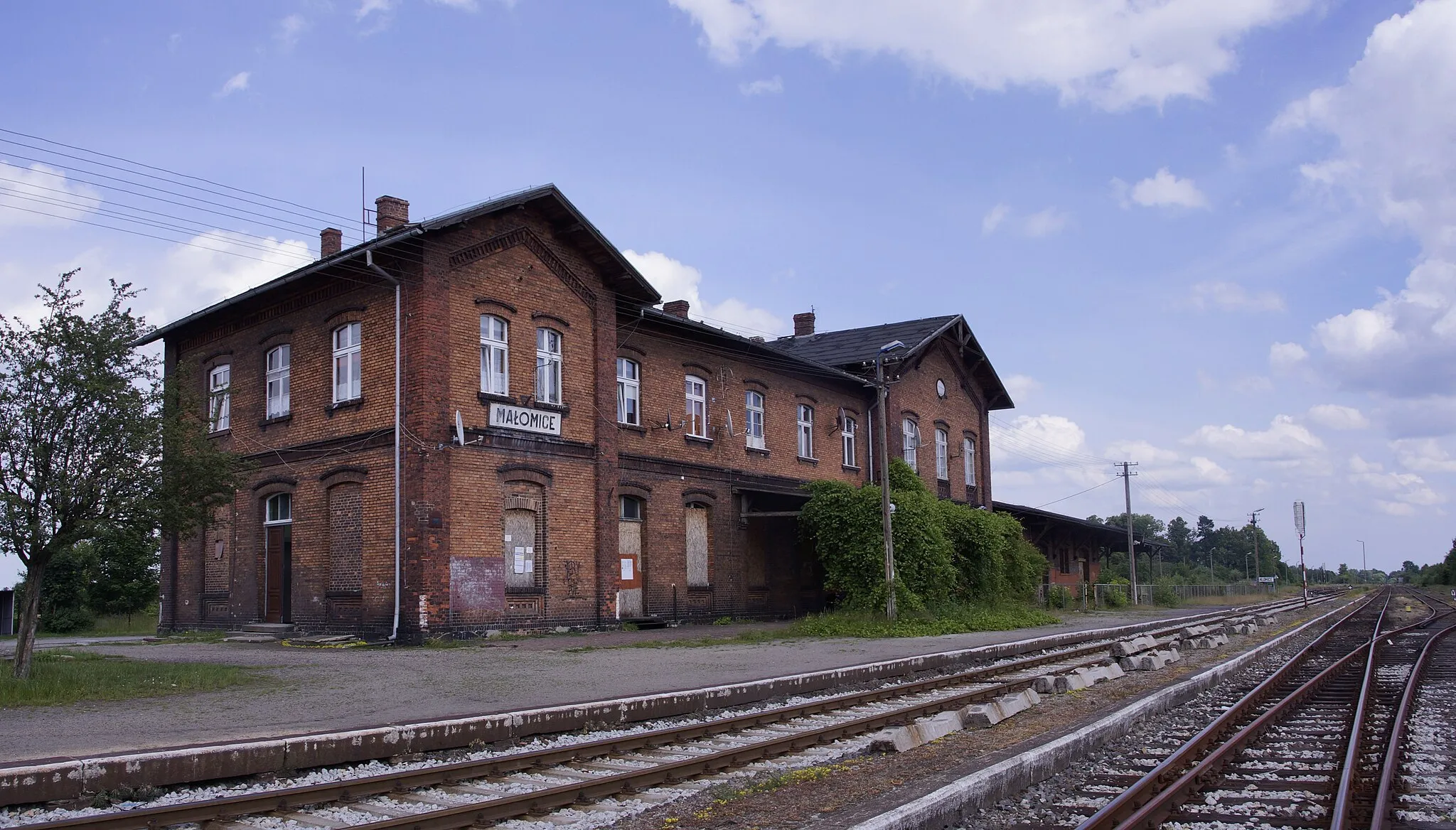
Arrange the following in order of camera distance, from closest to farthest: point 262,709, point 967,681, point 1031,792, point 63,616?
point 1031,792 < point 262,709 < point 967,681 < point 63,616

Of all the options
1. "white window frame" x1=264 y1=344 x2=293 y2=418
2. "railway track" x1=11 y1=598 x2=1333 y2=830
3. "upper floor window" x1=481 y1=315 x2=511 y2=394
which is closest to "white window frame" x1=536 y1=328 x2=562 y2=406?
"upper floor window" x1=481 y1=315 x2=511 y2=394

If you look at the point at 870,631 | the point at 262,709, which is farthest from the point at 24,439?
the point at 870,631

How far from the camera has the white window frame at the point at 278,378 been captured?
2173cm

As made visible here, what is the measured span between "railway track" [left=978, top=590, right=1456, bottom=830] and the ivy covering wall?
445 inches

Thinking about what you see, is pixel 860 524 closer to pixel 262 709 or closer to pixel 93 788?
pixel 262 709

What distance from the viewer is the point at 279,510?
2170 centimetres

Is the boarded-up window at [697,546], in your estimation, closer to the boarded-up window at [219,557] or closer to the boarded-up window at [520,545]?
the boarded-up window at [520,545]

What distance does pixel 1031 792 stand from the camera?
292 inches

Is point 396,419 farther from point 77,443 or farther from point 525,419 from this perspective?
point 77,443

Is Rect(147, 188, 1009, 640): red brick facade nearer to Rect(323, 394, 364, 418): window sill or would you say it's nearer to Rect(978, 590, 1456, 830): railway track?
Rect(323, 394, 364, 418): window sill

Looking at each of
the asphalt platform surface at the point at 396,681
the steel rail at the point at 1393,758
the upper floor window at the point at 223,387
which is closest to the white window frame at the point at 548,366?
the asphalt platform surface at the point at 396,681

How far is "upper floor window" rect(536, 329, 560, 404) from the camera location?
2103 centimetres

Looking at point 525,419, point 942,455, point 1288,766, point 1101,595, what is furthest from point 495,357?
point 1101,595

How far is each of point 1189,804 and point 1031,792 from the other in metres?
0.97
